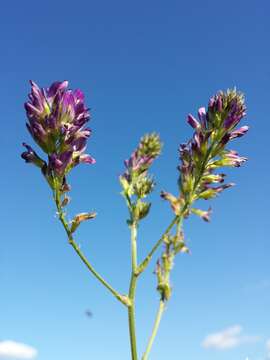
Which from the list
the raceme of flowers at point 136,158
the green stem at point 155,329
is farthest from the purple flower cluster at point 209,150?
the green stem at point 155,329

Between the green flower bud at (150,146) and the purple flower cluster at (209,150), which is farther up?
the green flower bud at (150,146)

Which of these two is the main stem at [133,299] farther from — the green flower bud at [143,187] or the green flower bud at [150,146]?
the green flower bud at [150,146]

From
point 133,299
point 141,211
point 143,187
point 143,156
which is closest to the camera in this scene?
point 133,299

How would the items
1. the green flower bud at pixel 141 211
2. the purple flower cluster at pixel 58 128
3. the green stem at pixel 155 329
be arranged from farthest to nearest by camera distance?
the green flower bud at pixel 141 211, the purple flower cluster at pixel 58 128, the green stem at pixel 155 329

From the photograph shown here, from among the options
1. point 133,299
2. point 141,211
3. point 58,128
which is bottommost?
point 133,299

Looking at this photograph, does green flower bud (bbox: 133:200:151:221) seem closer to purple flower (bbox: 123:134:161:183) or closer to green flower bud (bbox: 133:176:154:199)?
green flower bud (bbox: 133:176:154:199)

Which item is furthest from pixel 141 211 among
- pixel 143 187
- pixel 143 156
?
pixel 143 156

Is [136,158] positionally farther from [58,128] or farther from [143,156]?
[58,128]

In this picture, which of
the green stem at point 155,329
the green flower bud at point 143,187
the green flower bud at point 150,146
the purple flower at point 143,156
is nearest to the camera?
the green stem at point 155,329

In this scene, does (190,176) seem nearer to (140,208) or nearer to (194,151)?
(194,151)
